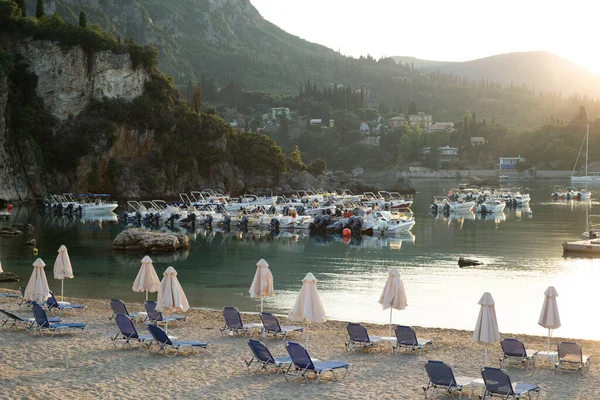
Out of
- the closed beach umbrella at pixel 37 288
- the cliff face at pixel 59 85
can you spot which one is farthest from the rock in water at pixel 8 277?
the cliff face at pixel 59 85

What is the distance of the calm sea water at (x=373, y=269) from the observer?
2728 cm

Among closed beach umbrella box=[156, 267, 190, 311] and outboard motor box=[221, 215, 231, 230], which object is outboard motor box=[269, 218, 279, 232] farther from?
closed beach umbrella box=[156, 267, 190, 311]

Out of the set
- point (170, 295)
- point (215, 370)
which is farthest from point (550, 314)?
point (170, 295)

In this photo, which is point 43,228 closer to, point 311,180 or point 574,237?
point 574,237

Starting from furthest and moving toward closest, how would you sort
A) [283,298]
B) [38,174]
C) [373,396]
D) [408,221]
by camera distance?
[38,174] < [408,221] < [283,298] < [373,396]

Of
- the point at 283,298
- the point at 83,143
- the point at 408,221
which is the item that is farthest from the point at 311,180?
the point at 283,298

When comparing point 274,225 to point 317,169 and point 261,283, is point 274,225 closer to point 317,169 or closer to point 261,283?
point 261,283

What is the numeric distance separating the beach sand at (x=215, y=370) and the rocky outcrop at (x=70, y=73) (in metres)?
91.2

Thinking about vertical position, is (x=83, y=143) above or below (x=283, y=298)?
above

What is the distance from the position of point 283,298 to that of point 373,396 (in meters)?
16.2

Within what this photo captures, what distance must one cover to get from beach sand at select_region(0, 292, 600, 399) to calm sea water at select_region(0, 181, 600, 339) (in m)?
7.11

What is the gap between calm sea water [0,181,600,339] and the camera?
27.3 m

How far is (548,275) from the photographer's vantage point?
121ft

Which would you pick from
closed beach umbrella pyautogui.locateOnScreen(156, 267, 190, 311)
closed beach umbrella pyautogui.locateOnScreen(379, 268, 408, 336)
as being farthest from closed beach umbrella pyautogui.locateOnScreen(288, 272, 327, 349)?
closed beach umbrella pyautogui.locateOnScreen(156, 267, 190, 311)
